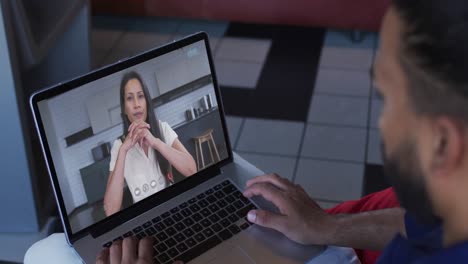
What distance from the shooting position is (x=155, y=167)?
1.16 meters

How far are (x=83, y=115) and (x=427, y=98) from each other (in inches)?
24.7

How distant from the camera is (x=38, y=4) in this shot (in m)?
2.08

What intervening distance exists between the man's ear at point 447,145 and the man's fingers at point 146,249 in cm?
54

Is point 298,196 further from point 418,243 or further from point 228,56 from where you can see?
point 228,56

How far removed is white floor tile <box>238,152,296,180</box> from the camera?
7.68 feet

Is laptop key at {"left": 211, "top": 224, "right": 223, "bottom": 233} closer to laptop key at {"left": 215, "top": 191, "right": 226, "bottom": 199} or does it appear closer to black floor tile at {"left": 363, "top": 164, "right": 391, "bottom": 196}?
laptop key at {"left": 215, "top": 191, "right": 226, "bottom": 199}

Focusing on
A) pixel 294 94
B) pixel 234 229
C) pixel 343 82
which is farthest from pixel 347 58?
pixel 234 229

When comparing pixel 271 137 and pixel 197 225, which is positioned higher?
pixel 197 225

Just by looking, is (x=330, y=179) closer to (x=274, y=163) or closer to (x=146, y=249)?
(x=274, y=163)

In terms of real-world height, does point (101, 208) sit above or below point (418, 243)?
below

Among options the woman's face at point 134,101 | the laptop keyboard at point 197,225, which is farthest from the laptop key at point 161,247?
the woman's face at point 134,101

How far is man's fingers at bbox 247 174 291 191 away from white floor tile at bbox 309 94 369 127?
1.47 m

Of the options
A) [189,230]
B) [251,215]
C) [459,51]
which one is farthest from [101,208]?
[459,51]

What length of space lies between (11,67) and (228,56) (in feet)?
4.79
